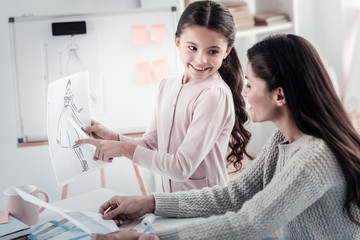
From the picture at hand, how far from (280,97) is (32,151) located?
8.00 ft

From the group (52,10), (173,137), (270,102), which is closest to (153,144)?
(173,137)

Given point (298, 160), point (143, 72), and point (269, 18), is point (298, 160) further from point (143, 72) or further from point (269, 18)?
point (269, 18)

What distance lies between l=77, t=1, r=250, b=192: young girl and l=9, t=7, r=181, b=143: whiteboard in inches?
35.7

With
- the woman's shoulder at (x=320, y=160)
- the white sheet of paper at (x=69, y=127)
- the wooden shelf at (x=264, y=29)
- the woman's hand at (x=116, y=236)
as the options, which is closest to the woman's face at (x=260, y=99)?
the woman's shoulder at (x=320, y=160)

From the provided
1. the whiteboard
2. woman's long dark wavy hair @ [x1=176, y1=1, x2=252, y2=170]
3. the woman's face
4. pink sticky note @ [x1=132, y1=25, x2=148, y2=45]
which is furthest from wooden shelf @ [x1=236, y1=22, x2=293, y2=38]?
the woman's face

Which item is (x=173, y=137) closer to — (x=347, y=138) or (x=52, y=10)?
(x=347, y=138)

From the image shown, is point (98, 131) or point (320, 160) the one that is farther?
point (98, 131)

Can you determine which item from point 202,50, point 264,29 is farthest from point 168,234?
point 264,29

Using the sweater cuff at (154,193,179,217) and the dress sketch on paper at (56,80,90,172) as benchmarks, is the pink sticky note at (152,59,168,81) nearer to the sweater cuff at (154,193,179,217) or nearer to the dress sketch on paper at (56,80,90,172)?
the dress sketch on paper at (56,80,90,172)

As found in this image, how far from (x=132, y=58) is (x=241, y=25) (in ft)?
2.32

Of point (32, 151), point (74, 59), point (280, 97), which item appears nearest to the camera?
point (280, 97)

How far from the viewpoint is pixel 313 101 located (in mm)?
1090

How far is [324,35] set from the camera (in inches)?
→ 129

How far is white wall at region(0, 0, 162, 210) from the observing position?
3.09 meters
